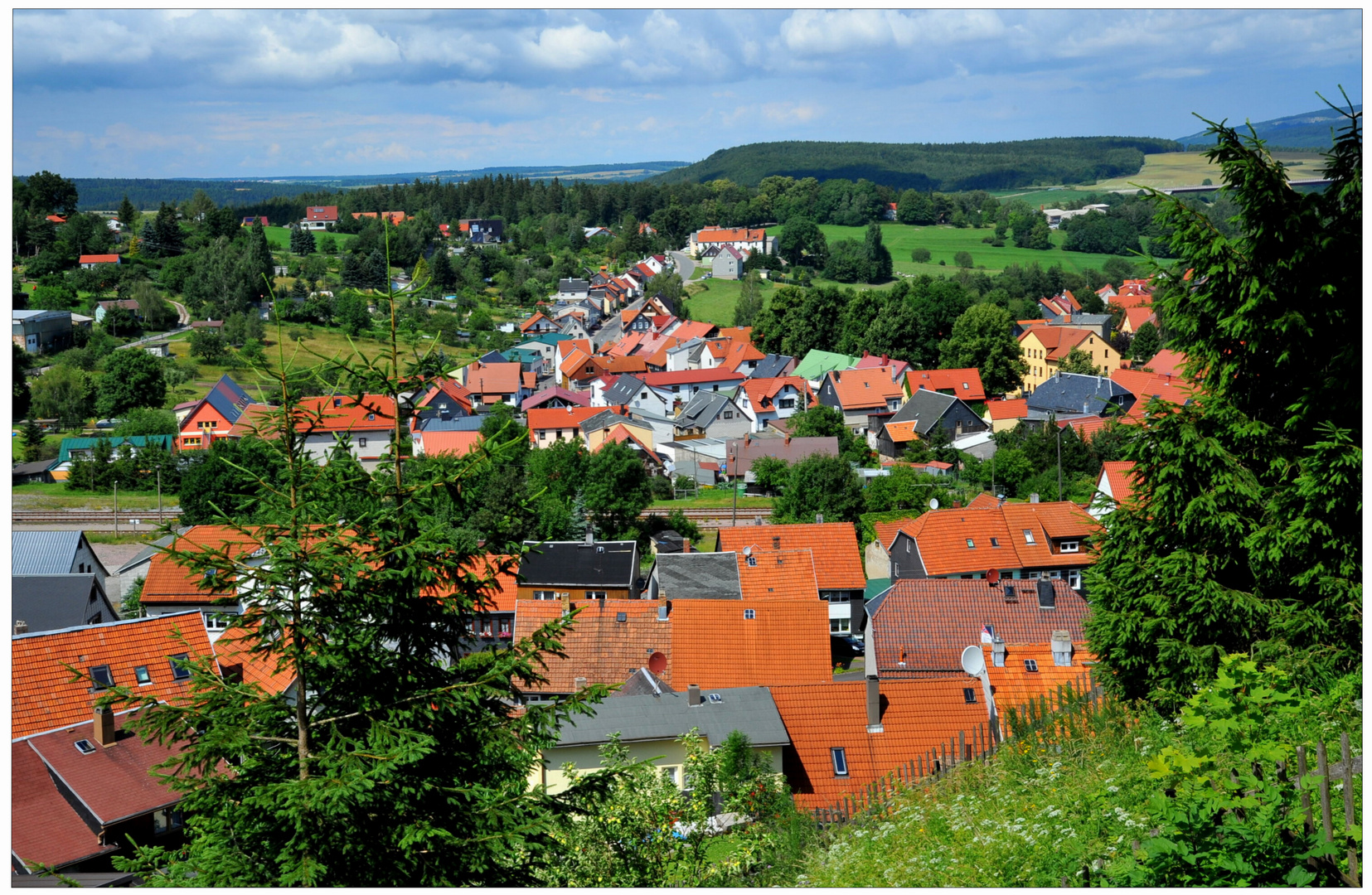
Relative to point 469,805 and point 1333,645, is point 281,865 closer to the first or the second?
point 469,805

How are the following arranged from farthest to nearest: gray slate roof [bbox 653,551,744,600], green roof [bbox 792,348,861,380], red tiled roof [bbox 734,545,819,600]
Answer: green roof [bbox 792,348,861,380]
gray slate roof [bbox 653,551,744,600]
red tiled roof [bbox 734,545,819,600]

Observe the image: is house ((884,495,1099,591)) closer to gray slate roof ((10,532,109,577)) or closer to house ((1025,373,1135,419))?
gray slate roof ((10,532,109,577))

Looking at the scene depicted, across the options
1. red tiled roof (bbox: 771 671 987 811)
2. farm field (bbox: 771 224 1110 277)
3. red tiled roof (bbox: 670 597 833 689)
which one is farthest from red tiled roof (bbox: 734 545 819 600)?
farm field (bbox: 771 224 1110 277)

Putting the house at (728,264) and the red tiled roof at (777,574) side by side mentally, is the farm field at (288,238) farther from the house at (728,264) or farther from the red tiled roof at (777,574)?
the red tiled roof at (777,574)

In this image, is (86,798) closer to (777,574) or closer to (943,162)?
(777,574)

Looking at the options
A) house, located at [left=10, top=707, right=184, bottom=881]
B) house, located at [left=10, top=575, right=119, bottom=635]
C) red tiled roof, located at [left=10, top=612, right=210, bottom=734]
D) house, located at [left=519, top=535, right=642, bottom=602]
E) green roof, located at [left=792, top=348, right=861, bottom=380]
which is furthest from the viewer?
green roof, located at [left=792, top=348, right=861, bottom=380]

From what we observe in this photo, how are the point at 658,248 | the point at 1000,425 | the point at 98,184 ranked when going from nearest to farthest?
the point at 1000,425 → the point at 658,248 → the point at 98,184

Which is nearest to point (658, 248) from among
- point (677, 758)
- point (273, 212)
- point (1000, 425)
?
point (273, 212)
